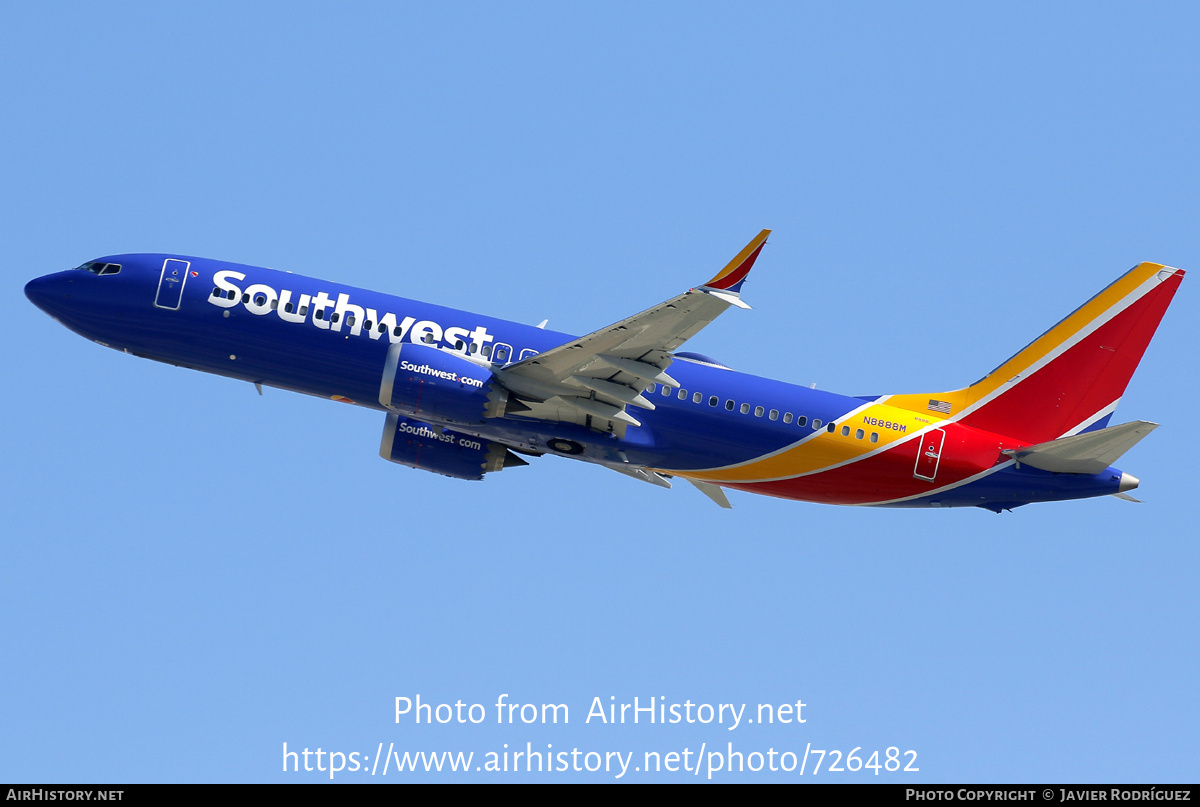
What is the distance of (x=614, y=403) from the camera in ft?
124

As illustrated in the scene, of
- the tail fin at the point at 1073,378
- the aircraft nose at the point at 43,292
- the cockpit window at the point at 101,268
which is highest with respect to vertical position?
the tail fin at the point at 1073,378

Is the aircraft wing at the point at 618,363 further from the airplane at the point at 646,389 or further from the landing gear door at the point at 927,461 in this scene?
the landing gear door at the point at 927,461

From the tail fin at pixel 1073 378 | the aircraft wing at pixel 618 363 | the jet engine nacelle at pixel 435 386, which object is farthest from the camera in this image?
the tail fin at pixel 1073 378

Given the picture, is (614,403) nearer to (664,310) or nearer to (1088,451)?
(664,310)

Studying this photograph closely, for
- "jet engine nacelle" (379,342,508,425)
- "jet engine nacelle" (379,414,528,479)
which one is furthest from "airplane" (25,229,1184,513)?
"jet engine nacelle" (379,414,528,479)

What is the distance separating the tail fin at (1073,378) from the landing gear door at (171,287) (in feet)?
73.9

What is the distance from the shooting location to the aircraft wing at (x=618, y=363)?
3303cm

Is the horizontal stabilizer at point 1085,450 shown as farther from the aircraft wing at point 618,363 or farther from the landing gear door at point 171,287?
the landing gear door at point 171,287

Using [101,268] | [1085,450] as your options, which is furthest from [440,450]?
[1085,450]

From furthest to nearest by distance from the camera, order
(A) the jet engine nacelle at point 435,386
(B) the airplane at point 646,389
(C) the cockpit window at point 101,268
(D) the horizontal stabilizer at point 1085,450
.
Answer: (C) the cockpit window at point 101,268 < (B) the airplane at point 646,389 < (A) the jet engine nacelle at point 435,386 < (D) the horizontal stabilizer at point 1085,450

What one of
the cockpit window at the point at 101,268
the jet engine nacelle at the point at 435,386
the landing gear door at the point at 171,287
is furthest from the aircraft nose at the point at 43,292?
the jet engine nacelle at the point at 435,386

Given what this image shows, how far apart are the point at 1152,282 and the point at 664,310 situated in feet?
59.4

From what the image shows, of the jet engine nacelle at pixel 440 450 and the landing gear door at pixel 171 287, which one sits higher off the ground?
the landing gear door at pixel 171 287

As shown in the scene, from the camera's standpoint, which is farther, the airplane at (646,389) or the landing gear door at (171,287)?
the landing gear door at (171,287)
